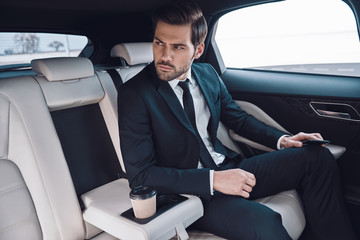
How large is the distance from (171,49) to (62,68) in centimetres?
49

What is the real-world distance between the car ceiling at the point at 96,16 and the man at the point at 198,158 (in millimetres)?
550

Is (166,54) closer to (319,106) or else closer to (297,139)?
(297,139)

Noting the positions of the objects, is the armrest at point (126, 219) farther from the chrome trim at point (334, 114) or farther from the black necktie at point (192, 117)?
the chrome trim at point (334, 114)

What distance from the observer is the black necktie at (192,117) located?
145 centimetres

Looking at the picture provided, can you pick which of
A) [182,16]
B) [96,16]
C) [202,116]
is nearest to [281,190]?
[202,116]

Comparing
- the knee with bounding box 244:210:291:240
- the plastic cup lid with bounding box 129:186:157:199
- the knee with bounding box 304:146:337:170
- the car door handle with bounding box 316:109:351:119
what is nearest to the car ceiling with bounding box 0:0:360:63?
the car door handle with bounding box 316:109:351:119

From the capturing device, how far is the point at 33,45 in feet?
7.66

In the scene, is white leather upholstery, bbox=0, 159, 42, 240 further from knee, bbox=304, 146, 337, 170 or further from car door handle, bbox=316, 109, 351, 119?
car door handle, bbox=316, 109, 351, 119

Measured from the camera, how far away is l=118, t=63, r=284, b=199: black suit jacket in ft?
4.07

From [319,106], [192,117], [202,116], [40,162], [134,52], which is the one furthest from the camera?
[319,106]

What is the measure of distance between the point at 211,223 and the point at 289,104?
3.40 ft

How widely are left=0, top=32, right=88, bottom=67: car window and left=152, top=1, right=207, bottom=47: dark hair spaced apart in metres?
0.78

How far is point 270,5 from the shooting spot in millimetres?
2023

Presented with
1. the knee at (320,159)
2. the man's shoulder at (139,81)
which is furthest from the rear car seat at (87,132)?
the knee at (320,159)
